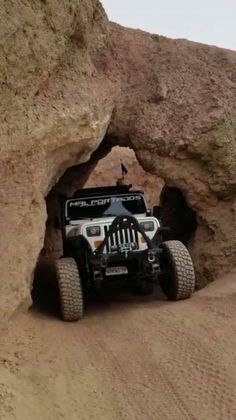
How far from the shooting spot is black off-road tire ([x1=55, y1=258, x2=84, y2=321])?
28.7ft

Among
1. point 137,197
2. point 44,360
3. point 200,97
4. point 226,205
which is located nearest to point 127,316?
point 44,360

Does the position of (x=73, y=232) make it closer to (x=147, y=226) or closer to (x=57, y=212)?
(x=147, y=226)

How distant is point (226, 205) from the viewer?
1158 centimetres

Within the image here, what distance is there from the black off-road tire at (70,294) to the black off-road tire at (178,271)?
1683mm

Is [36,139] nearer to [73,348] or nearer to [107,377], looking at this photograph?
[73,348]

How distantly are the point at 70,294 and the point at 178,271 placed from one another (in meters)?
1.91

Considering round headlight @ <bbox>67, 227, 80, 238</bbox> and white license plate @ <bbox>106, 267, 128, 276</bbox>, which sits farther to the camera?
round headlight @ <bbox>67, 227, 80, 238</bbox>

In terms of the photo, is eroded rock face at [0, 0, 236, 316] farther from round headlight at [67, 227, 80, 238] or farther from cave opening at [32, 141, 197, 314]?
cave opening at [32, 141, 197, 314]

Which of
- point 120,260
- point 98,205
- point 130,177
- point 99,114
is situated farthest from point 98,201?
point 130,177

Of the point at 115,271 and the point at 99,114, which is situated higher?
the point at 99,114

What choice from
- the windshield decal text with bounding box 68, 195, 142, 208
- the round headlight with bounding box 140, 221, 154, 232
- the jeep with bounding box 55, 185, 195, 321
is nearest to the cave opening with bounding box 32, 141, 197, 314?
the windshield decal text with bounding box 68, 195, 142, 208

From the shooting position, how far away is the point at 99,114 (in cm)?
988

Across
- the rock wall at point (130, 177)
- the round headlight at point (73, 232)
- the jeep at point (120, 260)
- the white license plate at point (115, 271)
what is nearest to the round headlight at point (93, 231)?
the jeep at point (120, 260)

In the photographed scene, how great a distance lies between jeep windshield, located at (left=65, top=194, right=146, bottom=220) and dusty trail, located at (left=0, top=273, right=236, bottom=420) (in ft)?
8.48
